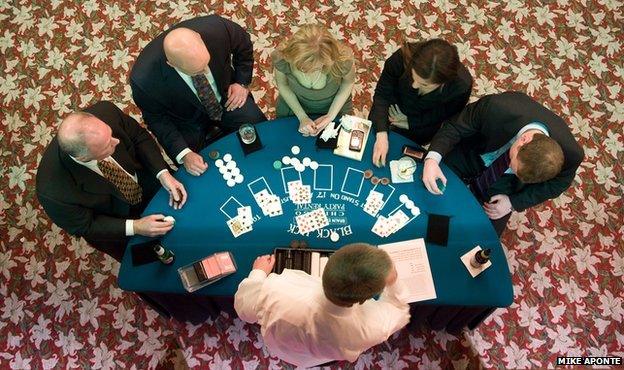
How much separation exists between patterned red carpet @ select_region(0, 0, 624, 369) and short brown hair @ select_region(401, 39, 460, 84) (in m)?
1.54

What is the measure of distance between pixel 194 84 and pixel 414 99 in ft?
4.95

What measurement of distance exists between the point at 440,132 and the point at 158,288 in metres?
2.05

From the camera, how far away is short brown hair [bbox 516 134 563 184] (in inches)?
93.6

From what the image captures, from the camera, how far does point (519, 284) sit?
11.6ft

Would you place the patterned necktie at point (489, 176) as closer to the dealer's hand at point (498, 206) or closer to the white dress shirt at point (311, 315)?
the dealer's hand at point (498, 206)

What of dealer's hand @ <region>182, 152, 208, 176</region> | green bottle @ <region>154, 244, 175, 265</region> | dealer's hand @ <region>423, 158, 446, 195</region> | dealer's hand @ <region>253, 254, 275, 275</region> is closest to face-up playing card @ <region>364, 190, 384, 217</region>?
dealer's hand @ <region>423, 158, 446, 195</region>

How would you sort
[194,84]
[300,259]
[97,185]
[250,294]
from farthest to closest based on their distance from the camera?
[194,84] → [97,185] → [300,259] → [250,294]

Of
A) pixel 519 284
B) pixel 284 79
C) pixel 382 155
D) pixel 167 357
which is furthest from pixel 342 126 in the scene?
pixel 167 357

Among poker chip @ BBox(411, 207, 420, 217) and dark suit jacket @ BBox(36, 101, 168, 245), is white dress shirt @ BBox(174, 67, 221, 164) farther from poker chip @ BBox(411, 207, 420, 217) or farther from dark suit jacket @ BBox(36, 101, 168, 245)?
poker chip @ BBox(411, 207, 420, 217)

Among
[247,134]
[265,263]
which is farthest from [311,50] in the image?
[265,263]

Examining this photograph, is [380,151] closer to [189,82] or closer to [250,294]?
[250,294]

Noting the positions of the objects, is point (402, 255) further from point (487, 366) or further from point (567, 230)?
point (567, 230)

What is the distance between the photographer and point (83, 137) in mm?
2395

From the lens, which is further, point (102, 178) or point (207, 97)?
point (207, 97)
